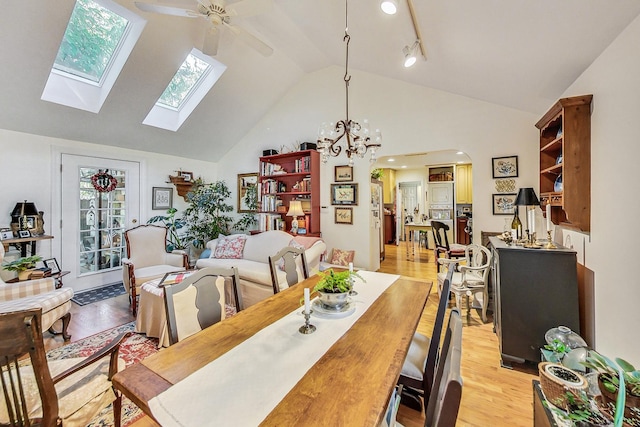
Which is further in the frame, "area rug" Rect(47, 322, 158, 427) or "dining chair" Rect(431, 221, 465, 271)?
"dining chair" Rect(431, 221, 465, 271)

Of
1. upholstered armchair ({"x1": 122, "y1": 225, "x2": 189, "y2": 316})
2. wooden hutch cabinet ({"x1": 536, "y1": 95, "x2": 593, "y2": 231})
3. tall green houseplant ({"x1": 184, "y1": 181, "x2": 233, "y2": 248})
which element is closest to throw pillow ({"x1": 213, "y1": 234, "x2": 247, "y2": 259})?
upholstered armchair ({"x1": 122, "y1": 225, "x2": 189, "y2": 316})

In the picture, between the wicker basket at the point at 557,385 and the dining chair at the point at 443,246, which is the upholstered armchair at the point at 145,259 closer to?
the wicker basket at the point at 557,385

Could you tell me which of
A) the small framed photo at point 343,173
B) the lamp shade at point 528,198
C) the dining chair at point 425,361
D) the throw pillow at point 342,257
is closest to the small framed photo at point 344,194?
the small framed photo at point 343,173

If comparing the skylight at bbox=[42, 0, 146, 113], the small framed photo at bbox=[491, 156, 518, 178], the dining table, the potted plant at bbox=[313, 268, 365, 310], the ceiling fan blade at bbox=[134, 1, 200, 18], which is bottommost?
the dining table

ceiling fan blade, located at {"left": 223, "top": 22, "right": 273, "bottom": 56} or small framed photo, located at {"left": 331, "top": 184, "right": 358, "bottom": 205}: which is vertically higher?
ceiling fan blade, located at {"left": 223, "top": 22, "right": 273, "bottom": 56}

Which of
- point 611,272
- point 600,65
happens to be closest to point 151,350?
point 611,272

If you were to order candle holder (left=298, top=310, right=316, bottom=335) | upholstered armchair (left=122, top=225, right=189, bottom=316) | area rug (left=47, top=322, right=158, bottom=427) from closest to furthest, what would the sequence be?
candle holder (left=298, top=310, right=316, bottom=335)
area rug (left=47, top=322, right=158, bottom=427)
upholstered armchair (left=122, top=225, right=189, bottom=316)

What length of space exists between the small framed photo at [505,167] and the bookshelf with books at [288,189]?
2.68 metres

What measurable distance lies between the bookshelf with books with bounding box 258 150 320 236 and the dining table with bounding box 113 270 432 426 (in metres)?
3.15

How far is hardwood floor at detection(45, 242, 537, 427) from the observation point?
165 centimetres

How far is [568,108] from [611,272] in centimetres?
122

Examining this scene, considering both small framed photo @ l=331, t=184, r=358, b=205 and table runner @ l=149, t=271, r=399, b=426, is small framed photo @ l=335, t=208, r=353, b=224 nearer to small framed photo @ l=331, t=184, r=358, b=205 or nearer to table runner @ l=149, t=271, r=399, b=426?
small framed photo @ l=331, t=184, r=358, b=205

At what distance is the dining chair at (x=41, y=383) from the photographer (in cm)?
98

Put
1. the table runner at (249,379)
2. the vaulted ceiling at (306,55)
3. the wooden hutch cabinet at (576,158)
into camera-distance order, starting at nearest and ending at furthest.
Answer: the table runner at (249,379), the vaulted ceiling at (306,55), the wooden hutch cabinet at (576,158)
